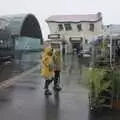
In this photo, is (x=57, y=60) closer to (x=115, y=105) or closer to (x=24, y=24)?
(x=115, y=105)

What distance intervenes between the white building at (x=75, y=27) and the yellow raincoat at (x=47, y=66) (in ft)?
168

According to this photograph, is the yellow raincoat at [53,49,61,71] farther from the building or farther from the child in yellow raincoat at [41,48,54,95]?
the building

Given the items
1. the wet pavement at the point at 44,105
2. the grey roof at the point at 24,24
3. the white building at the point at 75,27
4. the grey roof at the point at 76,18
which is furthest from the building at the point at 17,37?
the wet pavement at the point at 44,105

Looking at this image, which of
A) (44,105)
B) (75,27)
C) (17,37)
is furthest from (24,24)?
(44,105)

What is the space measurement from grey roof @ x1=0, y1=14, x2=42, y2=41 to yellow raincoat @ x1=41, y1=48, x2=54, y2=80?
1290 inches

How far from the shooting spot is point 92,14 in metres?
73.1

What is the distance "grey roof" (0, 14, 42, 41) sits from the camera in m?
50.1

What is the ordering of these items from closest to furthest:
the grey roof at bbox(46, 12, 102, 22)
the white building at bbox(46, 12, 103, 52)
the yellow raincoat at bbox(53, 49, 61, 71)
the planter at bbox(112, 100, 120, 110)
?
1. the planter at bbox(112, 100, 120, 110)
2. the yellow raincoat at bbox(53, 49, 61, 71)
3. the white building at bbox(46, 12, 103, 52)
4. the grey roof at bbox(46, 12, 102, 22)

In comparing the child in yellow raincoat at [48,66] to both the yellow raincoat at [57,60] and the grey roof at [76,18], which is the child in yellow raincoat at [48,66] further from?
the grey roof at [76,18]

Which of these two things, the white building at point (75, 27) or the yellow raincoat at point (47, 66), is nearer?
the yellow raincoat at point (47, 66)

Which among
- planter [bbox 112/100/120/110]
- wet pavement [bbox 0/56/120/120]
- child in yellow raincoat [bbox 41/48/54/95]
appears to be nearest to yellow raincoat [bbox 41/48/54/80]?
child in yellow raincoat [bbox 41/48/54/95]

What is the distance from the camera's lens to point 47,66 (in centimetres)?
1346

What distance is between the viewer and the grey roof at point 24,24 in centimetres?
5011

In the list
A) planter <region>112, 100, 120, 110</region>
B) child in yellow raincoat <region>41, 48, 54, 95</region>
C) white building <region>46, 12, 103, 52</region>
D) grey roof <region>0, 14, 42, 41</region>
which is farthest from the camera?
white building <region>46, 12, 103, 52</region>
